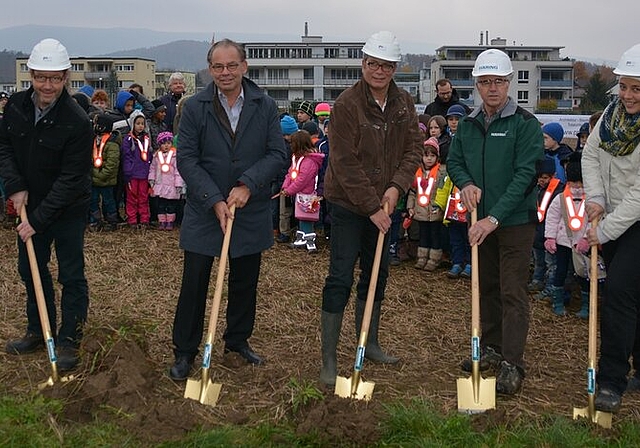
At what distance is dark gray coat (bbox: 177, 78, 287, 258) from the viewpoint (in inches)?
197

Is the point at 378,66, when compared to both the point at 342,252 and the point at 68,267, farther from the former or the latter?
the point at 68,267

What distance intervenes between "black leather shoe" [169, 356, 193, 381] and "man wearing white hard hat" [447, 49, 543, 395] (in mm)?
2147

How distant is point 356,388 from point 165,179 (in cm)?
648

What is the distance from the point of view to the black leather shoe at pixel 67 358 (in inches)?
205

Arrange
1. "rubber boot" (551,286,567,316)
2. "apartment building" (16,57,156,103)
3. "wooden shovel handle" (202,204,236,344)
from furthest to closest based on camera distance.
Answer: "apartment building" (16,57,156,103), "rubber boot" (551,286,567,316), "wooden shovel handle" (202,204,236,344)

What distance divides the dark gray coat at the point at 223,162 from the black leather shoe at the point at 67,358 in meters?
1.16

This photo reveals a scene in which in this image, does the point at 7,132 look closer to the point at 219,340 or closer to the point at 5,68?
the point at 219,340

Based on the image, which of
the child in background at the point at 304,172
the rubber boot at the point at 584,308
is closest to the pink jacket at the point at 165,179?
the child in background at the point at 304,172

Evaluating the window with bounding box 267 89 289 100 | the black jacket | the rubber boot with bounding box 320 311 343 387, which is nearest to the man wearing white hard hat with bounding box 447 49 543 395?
the rubber boot with bounding box 320 311 343 387

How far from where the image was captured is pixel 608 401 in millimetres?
4508

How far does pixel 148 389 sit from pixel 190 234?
1.09m

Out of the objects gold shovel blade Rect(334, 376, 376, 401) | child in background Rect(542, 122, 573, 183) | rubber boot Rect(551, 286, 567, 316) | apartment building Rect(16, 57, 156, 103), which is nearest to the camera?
gold shovel blade Rect(334, 376, 376, 401)

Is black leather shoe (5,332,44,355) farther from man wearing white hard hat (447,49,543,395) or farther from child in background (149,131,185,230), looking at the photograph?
child in background (149,131,185,230)

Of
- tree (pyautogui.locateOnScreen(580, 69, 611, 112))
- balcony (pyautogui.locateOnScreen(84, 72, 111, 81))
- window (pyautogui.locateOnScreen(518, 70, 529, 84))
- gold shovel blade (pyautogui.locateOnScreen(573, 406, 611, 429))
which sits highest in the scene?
balcony (pyautogui.locateOnScreen(84, 72, 111, 81))
